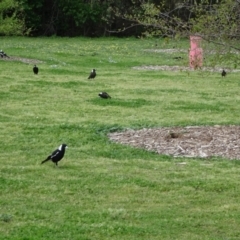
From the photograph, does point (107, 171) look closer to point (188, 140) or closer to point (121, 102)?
point (188, 140)

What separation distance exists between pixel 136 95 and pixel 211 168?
10.5m

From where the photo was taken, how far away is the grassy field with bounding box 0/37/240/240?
8.26 meters

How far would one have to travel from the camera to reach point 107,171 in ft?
37.2

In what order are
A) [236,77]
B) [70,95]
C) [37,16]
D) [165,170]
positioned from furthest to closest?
1. [37,16]
2. [236,77]
3. [70,95]
4. [165,170]

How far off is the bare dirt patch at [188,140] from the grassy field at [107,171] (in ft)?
1.46

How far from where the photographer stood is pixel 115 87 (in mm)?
23922

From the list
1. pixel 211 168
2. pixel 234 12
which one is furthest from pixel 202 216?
pixel 234 12

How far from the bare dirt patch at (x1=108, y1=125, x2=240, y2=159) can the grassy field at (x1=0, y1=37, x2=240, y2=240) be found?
0.44m

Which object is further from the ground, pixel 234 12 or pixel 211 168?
pixel 234 12

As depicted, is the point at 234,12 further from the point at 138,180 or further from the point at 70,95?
the point at 70,95

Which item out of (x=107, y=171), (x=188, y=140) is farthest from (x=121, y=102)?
(x=107, y=171)

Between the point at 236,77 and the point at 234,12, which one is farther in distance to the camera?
the point at 236,77

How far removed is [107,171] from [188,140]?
2.76 m

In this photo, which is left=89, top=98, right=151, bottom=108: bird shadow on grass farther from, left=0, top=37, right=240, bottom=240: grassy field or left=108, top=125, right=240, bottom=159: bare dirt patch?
left=108, top=125, right=240, bottom=159: bare dirt patch
